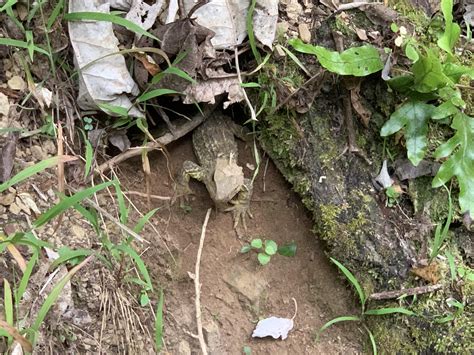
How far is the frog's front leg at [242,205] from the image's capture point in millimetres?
4016

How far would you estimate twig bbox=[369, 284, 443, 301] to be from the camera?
3629mm

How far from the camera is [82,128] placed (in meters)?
3.74

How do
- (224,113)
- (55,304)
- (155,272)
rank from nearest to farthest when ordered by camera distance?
(55,304), (155,272), (224,113)

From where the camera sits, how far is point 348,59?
3818 mm

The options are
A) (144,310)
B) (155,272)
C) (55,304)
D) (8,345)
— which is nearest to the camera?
(8,345)

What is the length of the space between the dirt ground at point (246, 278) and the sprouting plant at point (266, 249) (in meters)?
0.05

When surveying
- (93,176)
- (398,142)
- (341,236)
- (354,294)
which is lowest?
(354,294)

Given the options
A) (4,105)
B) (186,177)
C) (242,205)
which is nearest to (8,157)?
(4,105)

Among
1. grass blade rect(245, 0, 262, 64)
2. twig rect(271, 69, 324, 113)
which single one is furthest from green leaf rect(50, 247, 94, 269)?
grass blade rect(245, 0, 262, 64)

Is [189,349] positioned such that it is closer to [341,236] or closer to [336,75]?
[341,236]

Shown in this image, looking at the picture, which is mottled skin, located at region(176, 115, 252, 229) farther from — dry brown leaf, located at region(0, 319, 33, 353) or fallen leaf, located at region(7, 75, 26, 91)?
dry brown leaf, located at region(0, 319, 33, 353)

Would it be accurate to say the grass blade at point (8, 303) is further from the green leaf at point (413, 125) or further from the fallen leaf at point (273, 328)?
the green leaf at point (413, 125)

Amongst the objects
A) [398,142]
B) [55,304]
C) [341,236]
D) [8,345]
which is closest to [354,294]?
[341,236]

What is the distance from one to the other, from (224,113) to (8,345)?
7.60 ft
